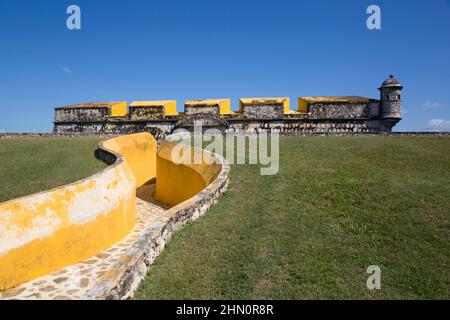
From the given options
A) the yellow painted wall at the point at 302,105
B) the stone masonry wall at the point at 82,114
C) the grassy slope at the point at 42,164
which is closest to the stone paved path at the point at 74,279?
the grassy slope at the point at 42,164

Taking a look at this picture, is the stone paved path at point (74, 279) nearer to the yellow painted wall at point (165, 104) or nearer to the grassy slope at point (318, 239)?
the grassy slope at point (318, 239)

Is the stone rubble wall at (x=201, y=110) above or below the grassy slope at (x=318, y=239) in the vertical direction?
above

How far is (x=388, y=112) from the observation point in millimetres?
18484

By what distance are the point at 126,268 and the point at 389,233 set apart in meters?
4.74

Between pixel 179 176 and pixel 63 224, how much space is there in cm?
626

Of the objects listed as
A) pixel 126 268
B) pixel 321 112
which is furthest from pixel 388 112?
pixel 126 268

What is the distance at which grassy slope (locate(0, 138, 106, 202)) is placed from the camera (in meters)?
9.92

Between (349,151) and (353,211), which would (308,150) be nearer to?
(349,151)

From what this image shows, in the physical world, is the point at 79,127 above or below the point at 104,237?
above

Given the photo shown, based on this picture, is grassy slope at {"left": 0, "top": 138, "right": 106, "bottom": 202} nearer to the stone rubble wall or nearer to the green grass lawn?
the green grass lawn

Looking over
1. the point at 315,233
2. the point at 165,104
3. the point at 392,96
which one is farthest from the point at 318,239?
the point at 165,104

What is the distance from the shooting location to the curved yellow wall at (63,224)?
5.46 m

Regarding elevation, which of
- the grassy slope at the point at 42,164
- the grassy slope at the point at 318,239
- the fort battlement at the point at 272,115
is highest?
the fort battlement at the point at 272,115

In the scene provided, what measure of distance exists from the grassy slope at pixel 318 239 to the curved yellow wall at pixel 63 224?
89.1 inches
